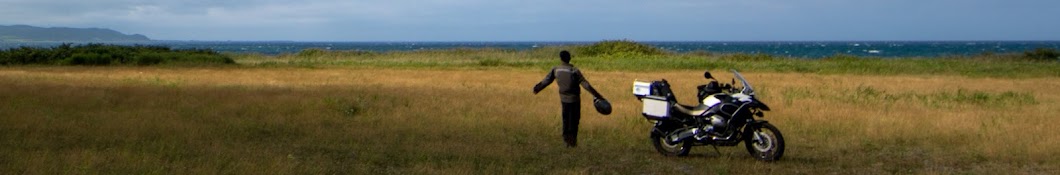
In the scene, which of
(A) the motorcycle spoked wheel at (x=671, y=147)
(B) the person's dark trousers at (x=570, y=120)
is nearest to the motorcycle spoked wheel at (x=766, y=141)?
(A) the motorcycle spoked wheel at (x=671, y=147)

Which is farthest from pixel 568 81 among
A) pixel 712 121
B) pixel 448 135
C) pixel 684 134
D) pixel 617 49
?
pixel 617 49

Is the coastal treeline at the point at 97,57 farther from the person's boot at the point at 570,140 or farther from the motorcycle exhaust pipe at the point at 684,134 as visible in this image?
the motorcycle exhaust pipe at the point at 684,134

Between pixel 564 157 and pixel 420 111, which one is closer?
pixel 564 157

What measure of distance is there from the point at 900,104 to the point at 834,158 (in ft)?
31.7

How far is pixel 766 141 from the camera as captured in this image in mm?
10641

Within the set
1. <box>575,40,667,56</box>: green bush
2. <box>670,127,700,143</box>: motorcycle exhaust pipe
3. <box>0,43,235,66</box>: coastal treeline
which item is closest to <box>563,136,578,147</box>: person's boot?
<box>670,127,700,143</box>: motorcycle exhaust pipe

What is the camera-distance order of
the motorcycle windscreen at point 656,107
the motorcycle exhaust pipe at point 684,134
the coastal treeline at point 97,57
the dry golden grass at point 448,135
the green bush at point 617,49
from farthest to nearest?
the green bush at point 617,49 < the coastal treeline at point 97,57 < the motorcycle windscreen at point 656,107 < the motorcycle exhaust pipe at point 684,134 < the dry golden grass at point 448,135

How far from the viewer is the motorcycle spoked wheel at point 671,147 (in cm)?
1123

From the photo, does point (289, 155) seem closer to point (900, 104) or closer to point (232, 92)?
point (232, 92)

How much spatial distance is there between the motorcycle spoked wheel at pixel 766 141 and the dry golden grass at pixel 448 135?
0.15 meters

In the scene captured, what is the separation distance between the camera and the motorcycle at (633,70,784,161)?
35.0 ft

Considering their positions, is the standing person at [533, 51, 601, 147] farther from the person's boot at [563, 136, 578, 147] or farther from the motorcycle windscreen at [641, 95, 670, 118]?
the motorcycle windscreen at [641, 95, 670, 118]

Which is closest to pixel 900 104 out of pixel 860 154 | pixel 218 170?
pixel 860 154

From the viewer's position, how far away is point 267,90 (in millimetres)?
23812
